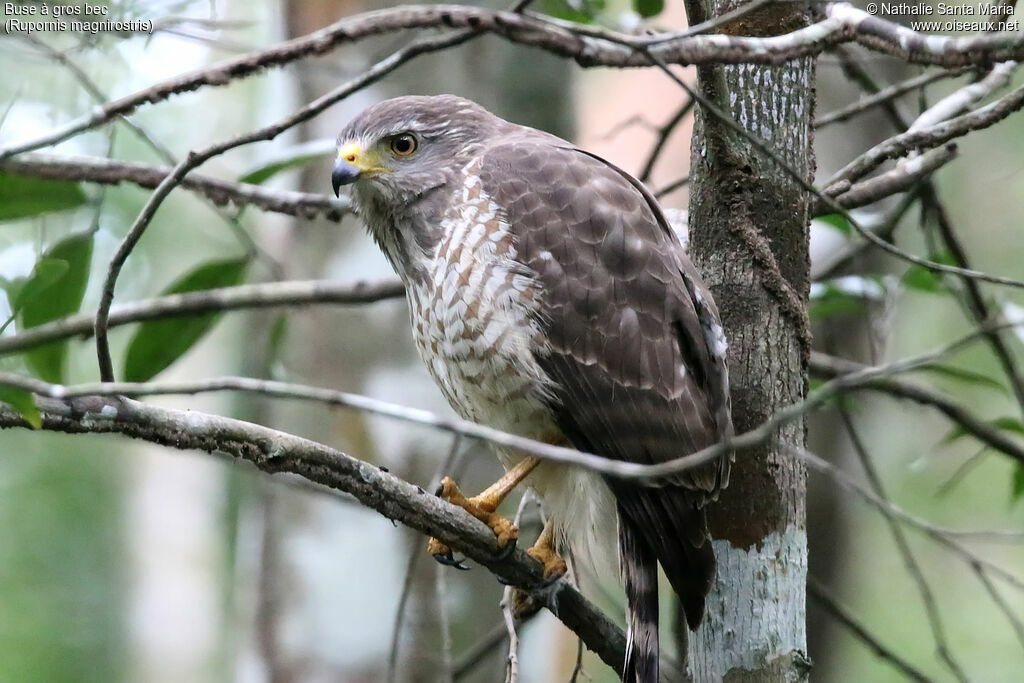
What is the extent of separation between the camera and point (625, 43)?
2.14m

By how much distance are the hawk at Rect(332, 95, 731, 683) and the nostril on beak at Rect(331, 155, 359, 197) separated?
1.20 feet

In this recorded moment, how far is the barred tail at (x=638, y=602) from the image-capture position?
2.84 meters

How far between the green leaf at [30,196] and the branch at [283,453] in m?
1.74

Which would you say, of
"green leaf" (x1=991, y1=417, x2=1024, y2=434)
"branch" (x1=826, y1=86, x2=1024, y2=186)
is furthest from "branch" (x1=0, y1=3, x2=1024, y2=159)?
"green leaf" (x1=991, y1=417, x2=1024, y2=434)

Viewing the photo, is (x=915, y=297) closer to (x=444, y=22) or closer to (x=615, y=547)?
(x=615, y=547)

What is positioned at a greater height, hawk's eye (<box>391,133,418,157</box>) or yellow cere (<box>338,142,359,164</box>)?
hawk's eye (<box>391,133,418,157</box>)

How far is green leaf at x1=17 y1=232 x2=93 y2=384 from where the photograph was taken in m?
2.64

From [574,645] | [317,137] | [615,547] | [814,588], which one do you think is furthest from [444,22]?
[574,645]

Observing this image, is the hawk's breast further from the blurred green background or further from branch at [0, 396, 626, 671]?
the blurred green background

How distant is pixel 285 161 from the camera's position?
13.1ft

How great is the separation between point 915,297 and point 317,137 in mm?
5381

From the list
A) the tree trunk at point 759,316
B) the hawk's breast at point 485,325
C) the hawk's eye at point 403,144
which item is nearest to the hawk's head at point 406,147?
the hawk's eye at point 403,144

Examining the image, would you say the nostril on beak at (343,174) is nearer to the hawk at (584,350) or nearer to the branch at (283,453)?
the hawk at (584,350)

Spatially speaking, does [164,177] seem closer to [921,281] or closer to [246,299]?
[246,299]
